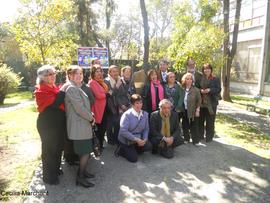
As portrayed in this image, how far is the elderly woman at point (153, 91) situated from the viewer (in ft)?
→ 22.7

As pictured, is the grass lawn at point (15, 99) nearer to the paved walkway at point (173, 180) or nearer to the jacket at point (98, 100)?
the jacket at point (98, 100)

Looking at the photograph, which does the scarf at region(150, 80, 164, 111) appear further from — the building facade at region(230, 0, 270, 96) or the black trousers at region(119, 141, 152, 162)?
the building facade at region(230, 0, 270, 96)

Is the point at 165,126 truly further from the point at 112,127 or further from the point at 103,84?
the point at 103,84

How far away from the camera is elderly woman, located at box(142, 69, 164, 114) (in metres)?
6.92

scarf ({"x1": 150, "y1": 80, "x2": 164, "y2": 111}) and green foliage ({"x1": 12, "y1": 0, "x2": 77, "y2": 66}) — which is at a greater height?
green foliage ({"x1": 12, "y1": 0, "x2": 77, "y2": 66})

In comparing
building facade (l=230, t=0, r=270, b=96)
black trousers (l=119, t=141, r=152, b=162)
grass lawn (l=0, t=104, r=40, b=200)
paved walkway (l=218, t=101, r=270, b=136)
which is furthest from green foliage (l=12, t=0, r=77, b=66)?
building facade (l=230, t=0, r=270, b=96)

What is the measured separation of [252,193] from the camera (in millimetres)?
4594

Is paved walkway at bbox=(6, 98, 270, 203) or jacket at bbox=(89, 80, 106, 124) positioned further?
jacket at bbox=(89, 80, 106, 124)

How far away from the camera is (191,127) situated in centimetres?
716

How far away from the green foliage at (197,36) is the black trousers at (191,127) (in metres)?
5.21

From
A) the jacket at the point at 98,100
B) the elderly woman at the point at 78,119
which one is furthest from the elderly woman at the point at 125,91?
the elderly woman at the point at 78,119


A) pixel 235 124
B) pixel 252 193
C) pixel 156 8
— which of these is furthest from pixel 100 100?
pixel 156 8

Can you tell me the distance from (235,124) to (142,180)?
248 inches

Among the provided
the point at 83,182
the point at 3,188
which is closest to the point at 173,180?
the point at 83,182
